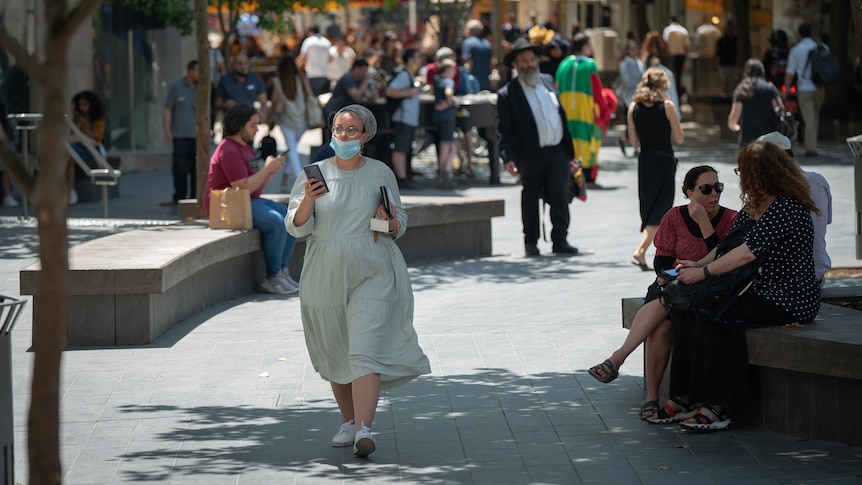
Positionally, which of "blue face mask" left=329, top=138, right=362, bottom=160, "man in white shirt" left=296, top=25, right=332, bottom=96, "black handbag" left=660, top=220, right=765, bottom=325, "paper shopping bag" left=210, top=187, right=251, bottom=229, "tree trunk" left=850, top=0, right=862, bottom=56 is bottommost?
"black handbag" left=660, top=220, right=765, bottom=325

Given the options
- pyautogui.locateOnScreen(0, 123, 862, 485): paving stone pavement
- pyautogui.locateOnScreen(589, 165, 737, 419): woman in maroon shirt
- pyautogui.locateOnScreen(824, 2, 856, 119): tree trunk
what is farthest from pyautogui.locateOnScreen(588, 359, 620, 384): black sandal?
pyautogui.locateOnScreen(824, 2, 856, 119): tree trunk

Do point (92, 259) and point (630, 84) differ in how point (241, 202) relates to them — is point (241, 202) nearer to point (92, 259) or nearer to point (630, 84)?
point (92, 259)

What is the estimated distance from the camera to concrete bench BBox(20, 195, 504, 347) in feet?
30.1

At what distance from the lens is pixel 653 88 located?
39.9ft

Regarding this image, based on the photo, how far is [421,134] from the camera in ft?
80.1

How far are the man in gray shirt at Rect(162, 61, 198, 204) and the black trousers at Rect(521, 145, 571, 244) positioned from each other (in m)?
5.12

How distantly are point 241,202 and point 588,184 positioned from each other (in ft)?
28.7

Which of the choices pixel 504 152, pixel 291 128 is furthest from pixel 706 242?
pixel 291 128

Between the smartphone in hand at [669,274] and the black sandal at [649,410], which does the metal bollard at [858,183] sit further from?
the black sandal at [649,410]

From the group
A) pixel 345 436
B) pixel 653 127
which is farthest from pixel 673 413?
pixel 653 127

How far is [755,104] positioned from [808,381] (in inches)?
377

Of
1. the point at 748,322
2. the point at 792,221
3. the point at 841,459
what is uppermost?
the point at 792,221

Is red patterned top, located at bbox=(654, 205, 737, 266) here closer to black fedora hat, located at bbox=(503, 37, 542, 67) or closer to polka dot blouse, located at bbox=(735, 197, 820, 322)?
polka dot blouse, located at bbox=(735, 197, 820, 322)

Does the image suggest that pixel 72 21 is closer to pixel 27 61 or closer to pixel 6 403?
pixel 27 61
